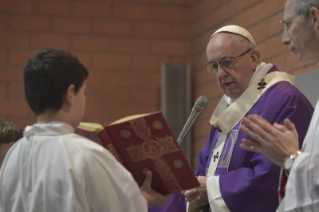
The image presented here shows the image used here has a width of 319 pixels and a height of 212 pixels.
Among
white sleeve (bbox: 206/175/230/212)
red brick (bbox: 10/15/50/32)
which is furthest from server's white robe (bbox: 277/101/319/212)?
red brick (bbox: 10/15/50/32)

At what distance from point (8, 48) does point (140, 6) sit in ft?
5.27

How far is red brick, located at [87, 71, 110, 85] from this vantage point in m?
6.14

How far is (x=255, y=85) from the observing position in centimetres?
335

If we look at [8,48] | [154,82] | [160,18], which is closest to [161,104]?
[154,82]

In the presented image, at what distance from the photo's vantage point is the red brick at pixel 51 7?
6.13m

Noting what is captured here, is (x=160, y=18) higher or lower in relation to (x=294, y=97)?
higher

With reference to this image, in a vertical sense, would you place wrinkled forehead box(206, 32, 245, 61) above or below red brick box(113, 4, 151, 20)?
below

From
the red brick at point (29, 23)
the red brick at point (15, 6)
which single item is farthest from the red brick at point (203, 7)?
the red brick at point (15, 6)

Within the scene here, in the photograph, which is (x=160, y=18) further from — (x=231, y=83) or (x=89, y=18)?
(x=231, y=83)

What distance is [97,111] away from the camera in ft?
20.1

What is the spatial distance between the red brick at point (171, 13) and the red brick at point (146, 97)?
2.93 feet

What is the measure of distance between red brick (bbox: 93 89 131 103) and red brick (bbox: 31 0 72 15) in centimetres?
100

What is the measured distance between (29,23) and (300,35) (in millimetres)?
4351

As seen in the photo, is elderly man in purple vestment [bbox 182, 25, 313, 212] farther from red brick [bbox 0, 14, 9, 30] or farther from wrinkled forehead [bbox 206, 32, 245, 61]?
red brick [bbox 0, 14, 9, 30]
